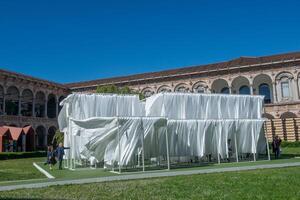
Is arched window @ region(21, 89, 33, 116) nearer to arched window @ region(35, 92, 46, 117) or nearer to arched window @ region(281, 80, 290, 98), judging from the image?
arched window @ region(35, 92, 46, 117)

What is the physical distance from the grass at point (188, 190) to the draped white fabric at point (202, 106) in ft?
36.3

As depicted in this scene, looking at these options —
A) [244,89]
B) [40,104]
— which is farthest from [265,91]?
[40,104]

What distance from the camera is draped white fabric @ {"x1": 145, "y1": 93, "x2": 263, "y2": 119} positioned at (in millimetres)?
21891

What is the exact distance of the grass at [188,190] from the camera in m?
8.29

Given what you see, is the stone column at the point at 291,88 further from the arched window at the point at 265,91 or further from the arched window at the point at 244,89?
the arched window at the point at 244,89

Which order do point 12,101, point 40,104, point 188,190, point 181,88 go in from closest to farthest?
point 188,190 → point 12,101 → point 181,88 → point 40,104

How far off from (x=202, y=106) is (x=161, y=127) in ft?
16.7

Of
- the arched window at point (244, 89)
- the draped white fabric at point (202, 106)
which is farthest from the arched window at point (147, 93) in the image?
the draped white fabric at point (202, 106)

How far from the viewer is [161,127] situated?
19.0m

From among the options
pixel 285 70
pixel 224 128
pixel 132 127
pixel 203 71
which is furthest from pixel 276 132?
pixel 132 127

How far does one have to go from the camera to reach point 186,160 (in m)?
21.3

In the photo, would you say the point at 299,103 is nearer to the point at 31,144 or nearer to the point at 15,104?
the point at 31,144

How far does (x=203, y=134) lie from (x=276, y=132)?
24.7 meters

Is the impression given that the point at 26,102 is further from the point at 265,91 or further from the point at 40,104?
the point at 265,91
